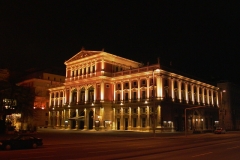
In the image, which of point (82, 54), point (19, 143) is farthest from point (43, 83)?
point (19, 143)

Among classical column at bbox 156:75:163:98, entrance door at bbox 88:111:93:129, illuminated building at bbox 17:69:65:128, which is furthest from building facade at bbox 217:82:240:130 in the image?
illuminated building at bbox 17:69:65:128

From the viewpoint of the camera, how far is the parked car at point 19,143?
947 inches

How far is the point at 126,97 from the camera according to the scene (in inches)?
3086

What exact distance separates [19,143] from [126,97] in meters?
54.8

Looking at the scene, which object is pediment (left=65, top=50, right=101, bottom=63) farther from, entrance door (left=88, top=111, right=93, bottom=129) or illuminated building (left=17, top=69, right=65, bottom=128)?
illuminated building (left=17, top=69, right=65, bottom=128)

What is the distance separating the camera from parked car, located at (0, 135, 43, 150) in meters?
24.0

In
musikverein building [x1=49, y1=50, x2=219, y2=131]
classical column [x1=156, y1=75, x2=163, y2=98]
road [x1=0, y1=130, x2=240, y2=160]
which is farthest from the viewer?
musikverein building [x1=49, y1=50, x2=219, y2=131]

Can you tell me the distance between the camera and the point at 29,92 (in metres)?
49.7

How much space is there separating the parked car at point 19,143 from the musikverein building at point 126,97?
148 ft

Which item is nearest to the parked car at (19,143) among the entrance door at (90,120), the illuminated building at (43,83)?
the entrance door at (90,120)

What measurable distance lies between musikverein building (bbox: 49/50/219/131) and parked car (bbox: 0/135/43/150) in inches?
1774

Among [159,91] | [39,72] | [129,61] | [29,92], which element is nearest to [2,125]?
[29,92]

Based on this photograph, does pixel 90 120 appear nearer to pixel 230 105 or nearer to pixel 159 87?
pixel 159 87

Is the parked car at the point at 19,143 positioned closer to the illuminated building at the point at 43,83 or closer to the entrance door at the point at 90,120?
the entrance door at the point at 90,120
